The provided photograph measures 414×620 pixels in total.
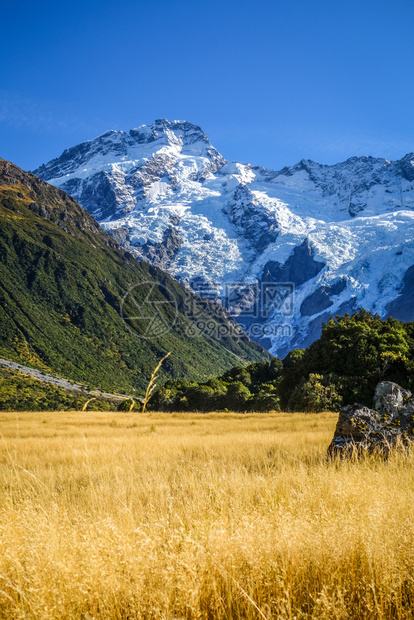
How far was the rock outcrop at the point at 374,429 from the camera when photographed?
739 centimetres

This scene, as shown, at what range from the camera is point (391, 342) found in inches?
972

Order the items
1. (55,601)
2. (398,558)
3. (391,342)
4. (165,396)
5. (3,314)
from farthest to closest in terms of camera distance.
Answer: (3,314), (165,396), (391,342), (398,558), (55,601)

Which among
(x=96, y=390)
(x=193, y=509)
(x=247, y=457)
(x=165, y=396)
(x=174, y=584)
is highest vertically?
(x=174, y=584)

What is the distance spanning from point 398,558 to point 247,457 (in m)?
6.19

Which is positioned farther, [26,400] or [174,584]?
[26,400]

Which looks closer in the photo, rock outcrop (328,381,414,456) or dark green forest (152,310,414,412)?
rock outcrop (328,381,414,456)

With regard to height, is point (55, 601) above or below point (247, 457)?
above

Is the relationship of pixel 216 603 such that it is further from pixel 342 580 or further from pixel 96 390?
pixel 96 390

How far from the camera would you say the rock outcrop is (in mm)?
7387

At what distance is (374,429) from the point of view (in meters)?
7.83

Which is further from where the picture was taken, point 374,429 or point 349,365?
point 349,365

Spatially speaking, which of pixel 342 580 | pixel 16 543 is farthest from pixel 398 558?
pixel 16 543

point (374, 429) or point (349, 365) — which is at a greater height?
point (349, 365)

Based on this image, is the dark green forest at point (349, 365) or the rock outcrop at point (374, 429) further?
the dark green forest at point (349, 365)
